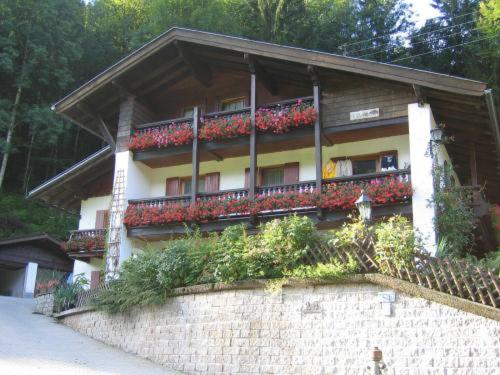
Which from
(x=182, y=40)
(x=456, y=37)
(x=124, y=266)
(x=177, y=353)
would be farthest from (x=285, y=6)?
(x=177, y=353)

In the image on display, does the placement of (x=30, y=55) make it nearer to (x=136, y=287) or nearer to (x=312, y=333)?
(x=136, y=287)

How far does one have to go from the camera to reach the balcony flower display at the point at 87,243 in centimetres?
2141

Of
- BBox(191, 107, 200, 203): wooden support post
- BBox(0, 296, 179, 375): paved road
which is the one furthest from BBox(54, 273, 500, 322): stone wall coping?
BBox(191, 107, 200, 203): wooden support post

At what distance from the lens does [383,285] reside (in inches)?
446

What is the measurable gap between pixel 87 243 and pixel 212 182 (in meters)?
5.01

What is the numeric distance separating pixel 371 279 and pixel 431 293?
1.16 meters

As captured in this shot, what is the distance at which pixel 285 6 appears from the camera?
3067 cm

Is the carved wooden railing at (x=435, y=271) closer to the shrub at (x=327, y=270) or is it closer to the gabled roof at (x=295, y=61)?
the shrub at (x=327, y=270)

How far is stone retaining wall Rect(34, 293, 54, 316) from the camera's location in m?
18.6

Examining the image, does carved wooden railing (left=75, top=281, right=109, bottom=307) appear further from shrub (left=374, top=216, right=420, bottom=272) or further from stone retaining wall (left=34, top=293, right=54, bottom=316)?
shrub (left=374, top=216, right=420, bottom=272)

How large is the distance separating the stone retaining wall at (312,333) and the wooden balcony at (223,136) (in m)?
6.72

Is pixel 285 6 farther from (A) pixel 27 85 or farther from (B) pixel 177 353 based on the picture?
(B) pixel 177 353

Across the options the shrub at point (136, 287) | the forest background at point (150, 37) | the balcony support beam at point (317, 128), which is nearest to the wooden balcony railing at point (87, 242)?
the shrub at point (136, 287)

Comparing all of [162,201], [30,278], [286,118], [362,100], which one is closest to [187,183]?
[162,201]
